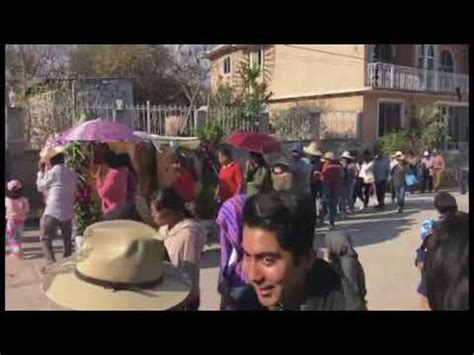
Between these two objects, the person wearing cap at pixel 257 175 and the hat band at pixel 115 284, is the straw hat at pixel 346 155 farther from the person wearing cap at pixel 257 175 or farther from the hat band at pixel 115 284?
the hat band at pixel 115 284

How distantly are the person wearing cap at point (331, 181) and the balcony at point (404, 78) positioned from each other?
47.9 inches

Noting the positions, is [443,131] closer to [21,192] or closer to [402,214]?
[402,214]

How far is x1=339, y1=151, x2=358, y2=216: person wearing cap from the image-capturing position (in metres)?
6.22

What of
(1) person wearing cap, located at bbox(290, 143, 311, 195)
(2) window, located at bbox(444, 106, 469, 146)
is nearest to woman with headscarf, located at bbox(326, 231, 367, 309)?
(1) person wearing cap, located at bbox(290, 143, 311, 195)

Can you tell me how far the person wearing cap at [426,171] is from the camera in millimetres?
6275

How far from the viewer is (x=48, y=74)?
737cm

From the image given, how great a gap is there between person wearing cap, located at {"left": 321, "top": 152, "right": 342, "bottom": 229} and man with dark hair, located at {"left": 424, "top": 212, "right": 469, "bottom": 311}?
321 cm

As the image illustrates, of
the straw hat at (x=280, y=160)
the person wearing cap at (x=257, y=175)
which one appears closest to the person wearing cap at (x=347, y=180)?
the straw hat at (x=280, y=160)

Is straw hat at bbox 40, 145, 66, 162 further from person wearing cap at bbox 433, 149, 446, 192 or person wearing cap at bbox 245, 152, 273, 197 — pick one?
person wearing cap at bbox 433, 149, 446, 192

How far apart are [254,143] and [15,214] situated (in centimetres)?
212
